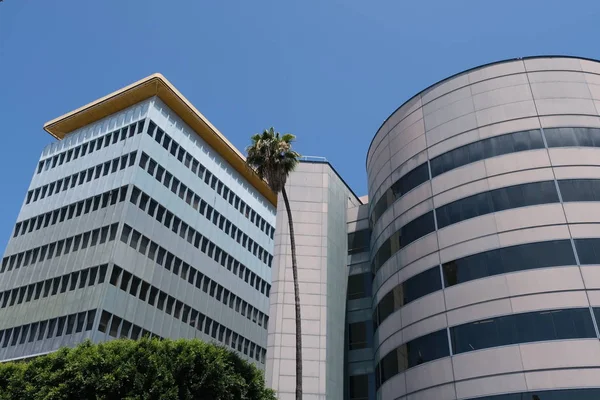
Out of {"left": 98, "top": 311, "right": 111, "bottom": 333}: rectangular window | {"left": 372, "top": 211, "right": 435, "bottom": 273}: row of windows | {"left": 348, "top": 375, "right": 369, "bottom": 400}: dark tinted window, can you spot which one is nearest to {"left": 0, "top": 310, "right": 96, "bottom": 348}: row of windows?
{"left": 98, "top": 311, "right": 111, "bottom": 333}: rectangular window

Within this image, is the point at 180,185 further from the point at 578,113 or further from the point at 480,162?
the point at 578,113

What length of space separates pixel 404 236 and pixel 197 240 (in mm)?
34764

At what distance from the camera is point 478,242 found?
33.1 meters

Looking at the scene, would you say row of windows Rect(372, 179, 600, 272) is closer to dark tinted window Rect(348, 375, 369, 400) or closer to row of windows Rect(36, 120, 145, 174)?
dark tinted window Rect(348, 375, 369, 400)

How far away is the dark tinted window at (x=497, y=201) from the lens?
32.7 m

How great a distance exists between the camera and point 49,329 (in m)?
53.1

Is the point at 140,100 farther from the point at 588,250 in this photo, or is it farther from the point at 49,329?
the point at 588,250

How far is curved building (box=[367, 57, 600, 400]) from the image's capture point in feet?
95.8

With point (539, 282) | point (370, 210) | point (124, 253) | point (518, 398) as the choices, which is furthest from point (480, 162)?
point (124, 253)

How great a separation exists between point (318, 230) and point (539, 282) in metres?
19.5

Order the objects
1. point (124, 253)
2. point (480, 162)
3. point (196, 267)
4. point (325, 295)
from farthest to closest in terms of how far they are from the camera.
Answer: point (196, 267)
point (124, 253)
point (325, 295)
point (480, 162)

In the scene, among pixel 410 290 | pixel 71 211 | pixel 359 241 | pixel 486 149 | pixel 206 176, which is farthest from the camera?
pixel 206 176

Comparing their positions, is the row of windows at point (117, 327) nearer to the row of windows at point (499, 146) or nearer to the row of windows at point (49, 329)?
the row of windows at point (49, 329)

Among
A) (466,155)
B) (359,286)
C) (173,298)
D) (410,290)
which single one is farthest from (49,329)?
(466,155)
